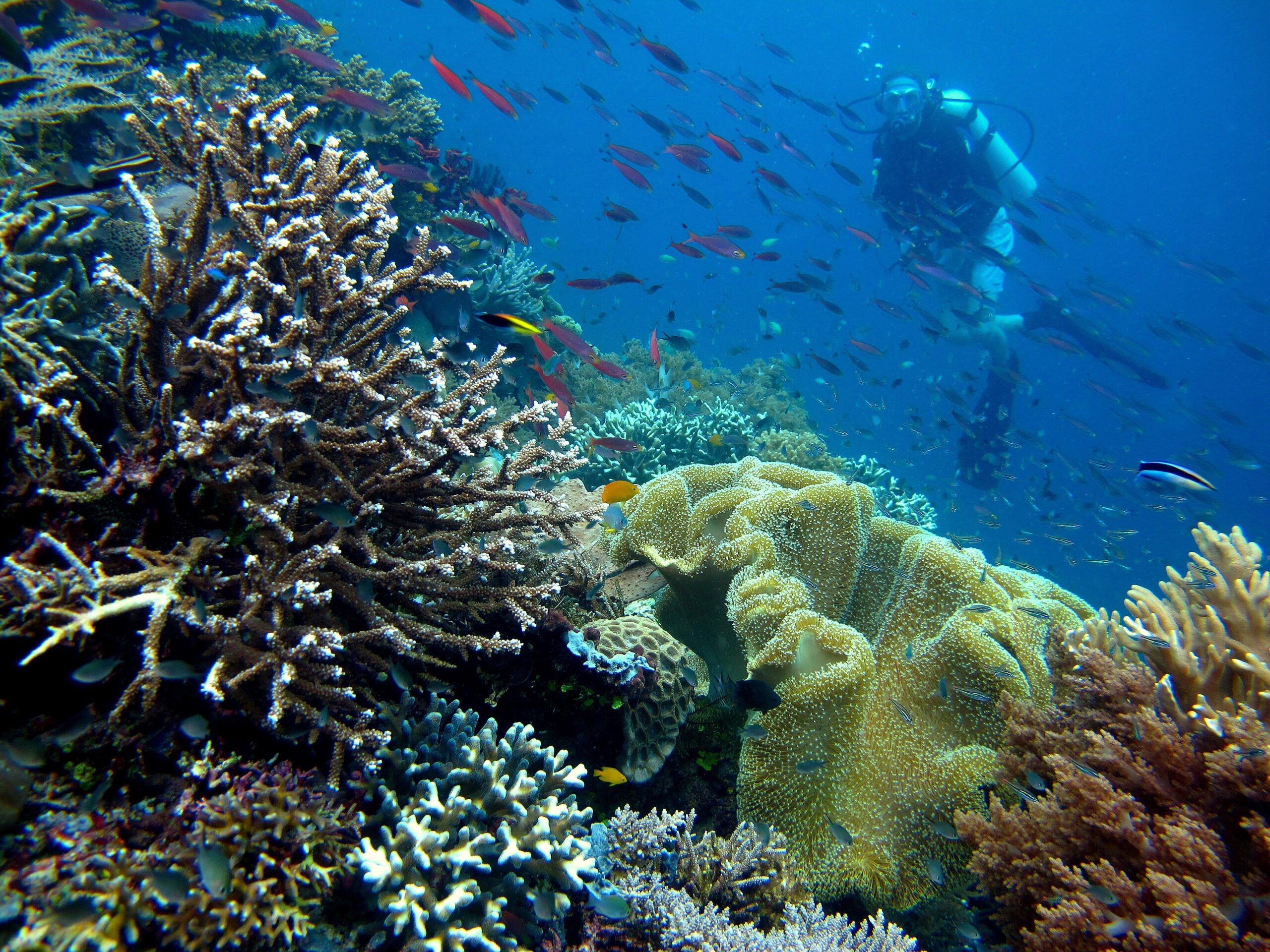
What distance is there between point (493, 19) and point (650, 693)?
9.59 metres

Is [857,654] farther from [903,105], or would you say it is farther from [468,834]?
[903,105]

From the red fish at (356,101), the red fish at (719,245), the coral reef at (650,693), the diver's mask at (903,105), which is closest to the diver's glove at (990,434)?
the diver's mask at (903,105)

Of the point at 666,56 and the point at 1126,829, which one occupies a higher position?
the point at 666,56

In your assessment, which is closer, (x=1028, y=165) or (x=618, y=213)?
(x=618, y=213)

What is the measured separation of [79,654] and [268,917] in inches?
41.5

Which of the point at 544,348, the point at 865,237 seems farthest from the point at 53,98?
the point at 865,237

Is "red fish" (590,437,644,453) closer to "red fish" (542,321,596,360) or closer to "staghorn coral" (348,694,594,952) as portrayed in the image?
"red fish" (542,321,596,360)

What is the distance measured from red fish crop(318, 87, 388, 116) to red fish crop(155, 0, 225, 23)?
140 cm

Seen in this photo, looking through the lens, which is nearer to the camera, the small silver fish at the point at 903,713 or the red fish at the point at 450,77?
the small silver fish at the point at 903,713

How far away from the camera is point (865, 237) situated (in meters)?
12.8

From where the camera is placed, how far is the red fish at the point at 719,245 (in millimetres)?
9117

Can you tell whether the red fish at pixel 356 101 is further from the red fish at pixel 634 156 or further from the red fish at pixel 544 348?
the red fish at pixel 544 348

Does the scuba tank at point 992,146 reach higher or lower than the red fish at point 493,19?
higher

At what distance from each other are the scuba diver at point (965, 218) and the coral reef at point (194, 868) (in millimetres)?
15434
